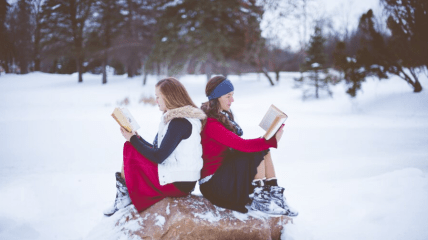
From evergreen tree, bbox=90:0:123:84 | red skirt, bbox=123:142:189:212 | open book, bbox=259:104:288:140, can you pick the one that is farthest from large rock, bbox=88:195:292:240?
evergreen tree, bbox=90:0:123:84

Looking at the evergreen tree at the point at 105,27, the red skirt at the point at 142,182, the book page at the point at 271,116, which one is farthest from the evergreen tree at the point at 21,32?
the evergreen tree at the point at 105,27

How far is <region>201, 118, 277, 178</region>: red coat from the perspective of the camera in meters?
2.20

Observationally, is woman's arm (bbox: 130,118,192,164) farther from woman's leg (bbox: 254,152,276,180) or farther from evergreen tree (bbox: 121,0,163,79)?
evergreen tree (bbox: 121,0,163,79)

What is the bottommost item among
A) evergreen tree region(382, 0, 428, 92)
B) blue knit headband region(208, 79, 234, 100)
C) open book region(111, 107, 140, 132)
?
open book region(111, 107, 140, 132)

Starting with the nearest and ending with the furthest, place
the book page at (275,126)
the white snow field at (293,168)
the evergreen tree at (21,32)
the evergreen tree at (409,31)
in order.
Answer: the book page at (275,126) → the white snow field at (293,168) → the evergreen tree at (21,32) → the evergreen tree at (409,31)

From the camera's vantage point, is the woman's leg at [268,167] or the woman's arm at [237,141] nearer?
the woman's arm at [237,141]

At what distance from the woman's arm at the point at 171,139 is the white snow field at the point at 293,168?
148 centimetres

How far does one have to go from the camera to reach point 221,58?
17.6 metres

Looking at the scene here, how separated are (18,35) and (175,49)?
533 inches

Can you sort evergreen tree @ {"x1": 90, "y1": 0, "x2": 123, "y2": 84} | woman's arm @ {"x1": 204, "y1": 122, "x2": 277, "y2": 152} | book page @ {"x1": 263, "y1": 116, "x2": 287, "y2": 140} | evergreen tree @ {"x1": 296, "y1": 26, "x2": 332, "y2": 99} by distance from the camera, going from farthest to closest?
evergreen tree @ {"x1": 90, "y1": 0, "x2": 123, "y2": 84}, evergreen tree @ {"x1": 296, "y1": 26, "x2": 332, "y2": 99}, woman's arm @ {"x1": 204, "y1": 122, "x2": 277, "y2": 152}, book page @ {"x1": 263, "y1": 116, "x2": 287, "y2": 140}

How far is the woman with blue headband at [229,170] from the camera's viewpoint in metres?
2.35

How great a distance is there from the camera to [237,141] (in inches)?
86.8

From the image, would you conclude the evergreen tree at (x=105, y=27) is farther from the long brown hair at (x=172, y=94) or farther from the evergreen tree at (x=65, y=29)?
the long brown hair at (x=172, y=94)

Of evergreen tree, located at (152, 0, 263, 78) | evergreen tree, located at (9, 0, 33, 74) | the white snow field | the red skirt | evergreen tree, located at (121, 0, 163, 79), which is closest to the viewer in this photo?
the red skirt
